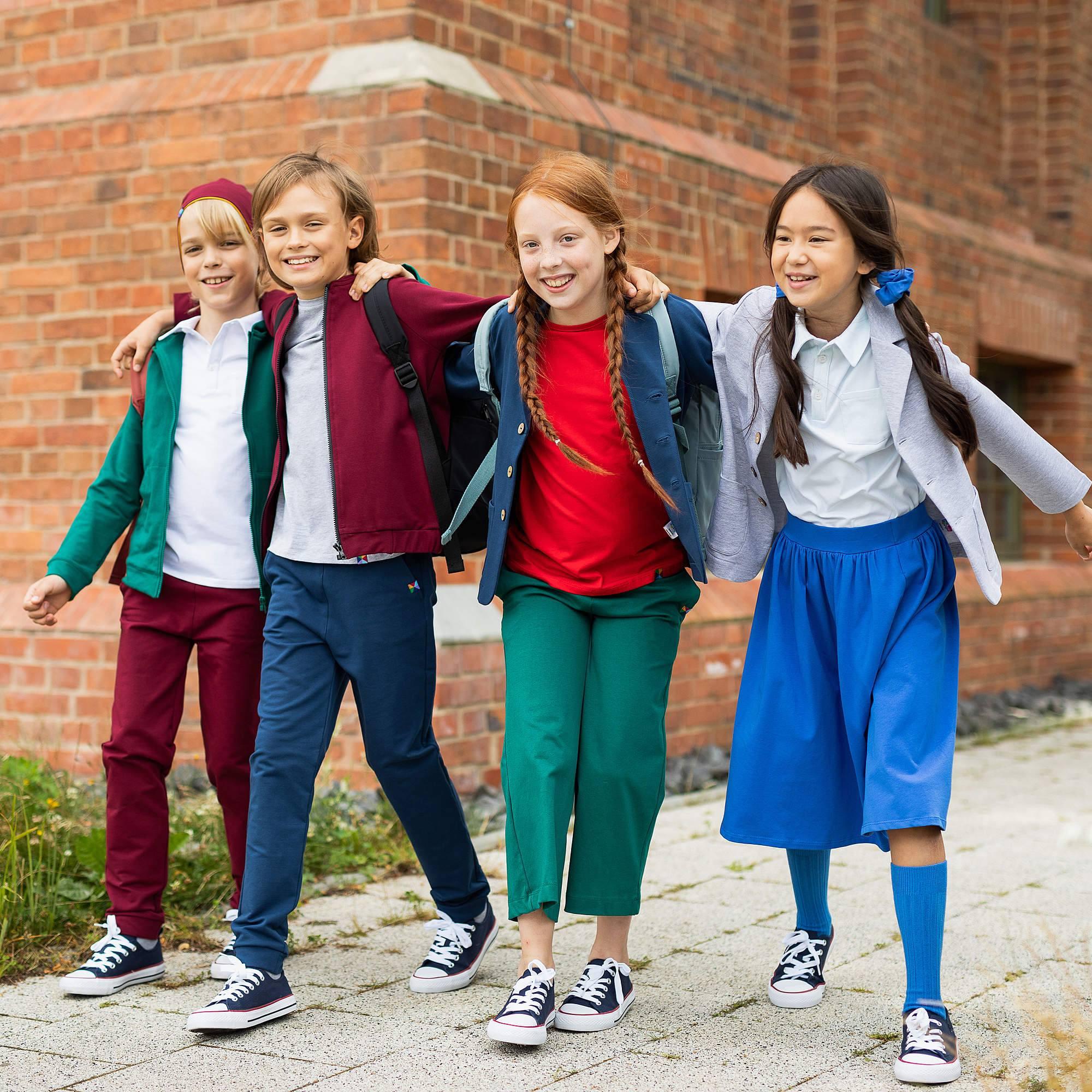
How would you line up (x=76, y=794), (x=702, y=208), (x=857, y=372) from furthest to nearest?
(x=702, y=208) < (x=76, y=794) < (x=857, y=372)

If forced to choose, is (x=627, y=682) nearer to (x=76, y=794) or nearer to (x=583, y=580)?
(x=583, y=580)

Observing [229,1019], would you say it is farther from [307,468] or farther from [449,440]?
[449,440]

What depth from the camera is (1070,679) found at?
10547mm

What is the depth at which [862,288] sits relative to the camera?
11.3 ft

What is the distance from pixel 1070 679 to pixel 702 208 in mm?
4962

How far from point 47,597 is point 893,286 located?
213 cm

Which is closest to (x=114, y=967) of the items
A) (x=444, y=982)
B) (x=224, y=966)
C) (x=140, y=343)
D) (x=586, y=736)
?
(x=224, y=966)

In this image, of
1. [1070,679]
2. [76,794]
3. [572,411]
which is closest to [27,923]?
[76,794]

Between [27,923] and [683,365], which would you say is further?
[27,923]

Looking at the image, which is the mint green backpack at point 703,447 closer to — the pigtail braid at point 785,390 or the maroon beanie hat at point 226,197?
the pigtail braid at point 785,390

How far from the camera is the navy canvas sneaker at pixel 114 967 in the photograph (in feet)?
11.9

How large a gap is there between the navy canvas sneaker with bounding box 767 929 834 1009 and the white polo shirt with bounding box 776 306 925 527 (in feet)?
3.31

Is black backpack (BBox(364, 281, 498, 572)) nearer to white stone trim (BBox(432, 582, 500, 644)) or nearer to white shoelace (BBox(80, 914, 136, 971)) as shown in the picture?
white shoelace (BBox(80, 914, 136, 971))

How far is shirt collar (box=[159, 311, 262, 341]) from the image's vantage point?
13.0 ft
